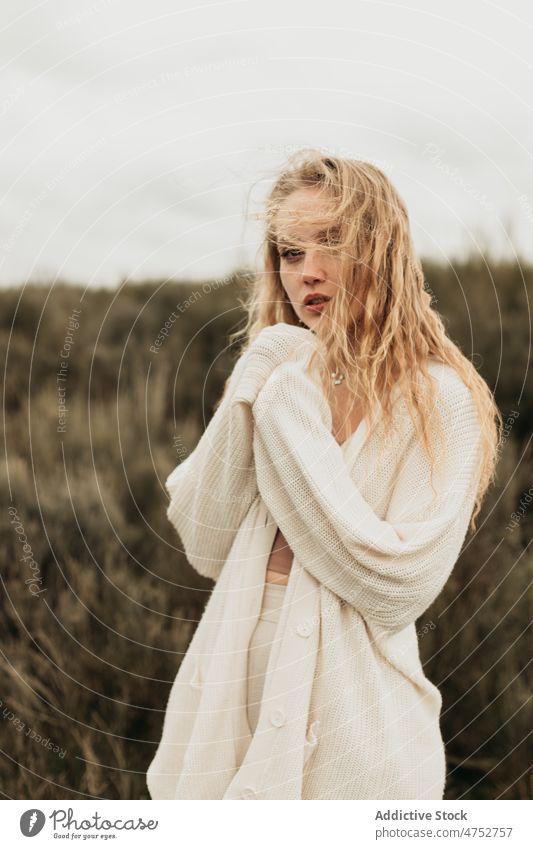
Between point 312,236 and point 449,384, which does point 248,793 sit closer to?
point 449,384

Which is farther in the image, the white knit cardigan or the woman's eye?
the woman's eye

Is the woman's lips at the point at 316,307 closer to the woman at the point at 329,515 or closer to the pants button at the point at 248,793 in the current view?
the woman at the point at 329,515

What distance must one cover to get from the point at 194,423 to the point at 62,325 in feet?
5.36

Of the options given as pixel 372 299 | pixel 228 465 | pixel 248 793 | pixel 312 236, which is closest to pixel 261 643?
pixel 248 793

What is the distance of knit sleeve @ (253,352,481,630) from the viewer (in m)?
1.47

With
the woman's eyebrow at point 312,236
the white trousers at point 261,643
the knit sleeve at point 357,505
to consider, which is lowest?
the white trousers at point 261,643

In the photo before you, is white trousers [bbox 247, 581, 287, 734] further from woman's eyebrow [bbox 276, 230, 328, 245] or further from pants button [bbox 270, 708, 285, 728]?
woman's eyebrow [bbox 276, 230, 328, 245]

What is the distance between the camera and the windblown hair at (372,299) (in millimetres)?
1666

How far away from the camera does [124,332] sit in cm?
551

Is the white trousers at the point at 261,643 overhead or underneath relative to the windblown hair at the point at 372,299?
underneath
